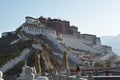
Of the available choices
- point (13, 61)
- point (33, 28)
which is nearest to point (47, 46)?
point (13, 61)

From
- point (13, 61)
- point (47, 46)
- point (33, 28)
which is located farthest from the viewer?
point (33, 28)

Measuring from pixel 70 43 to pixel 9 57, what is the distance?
3820cm

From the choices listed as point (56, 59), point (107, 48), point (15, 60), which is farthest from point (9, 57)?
point (107, 48)

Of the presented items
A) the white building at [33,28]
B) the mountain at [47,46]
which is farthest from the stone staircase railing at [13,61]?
the white building at [33,28]

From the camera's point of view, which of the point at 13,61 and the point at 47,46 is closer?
the point at 13,61

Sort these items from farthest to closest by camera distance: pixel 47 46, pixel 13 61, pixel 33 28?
pixel 33 28
pixel 47 46
pixel 13 61

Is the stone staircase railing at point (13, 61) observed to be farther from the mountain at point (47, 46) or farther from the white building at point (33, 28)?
the white building at point (33, 28)

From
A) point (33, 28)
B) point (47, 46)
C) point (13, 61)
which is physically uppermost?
point (33, 28)

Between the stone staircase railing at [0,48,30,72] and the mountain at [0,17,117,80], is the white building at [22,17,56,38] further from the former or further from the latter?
the stone staircase railing at [0,48,30,72]

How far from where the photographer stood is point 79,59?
87750 millimetres

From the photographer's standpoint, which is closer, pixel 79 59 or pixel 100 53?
pixel 79 59

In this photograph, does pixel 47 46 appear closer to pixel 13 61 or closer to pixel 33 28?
pixel 13 61

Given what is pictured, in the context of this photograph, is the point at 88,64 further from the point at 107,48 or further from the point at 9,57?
the point at 107,48

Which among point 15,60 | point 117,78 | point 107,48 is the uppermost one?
point 107,48
